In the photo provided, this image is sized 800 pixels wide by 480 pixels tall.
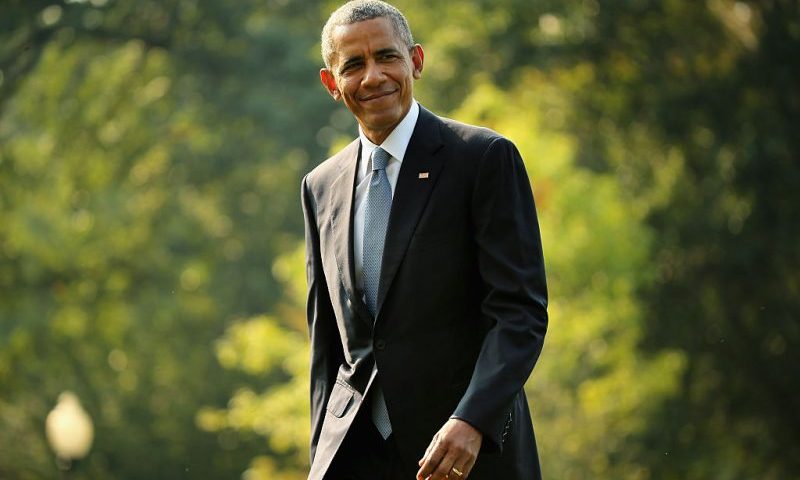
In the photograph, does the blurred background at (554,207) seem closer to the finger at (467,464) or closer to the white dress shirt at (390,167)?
the white dress shirt at (390,167)

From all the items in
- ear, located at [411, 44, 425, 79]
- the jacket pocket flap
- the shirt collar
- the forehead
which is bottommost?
the jacket pocket flap

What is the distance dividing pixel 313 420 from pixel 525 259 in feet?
2.70

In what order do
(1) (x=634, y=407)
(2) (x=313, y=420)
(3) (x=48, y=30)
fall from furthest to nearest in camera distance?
(3) (x=48, y=30), (1) (x=634, y=407), (2) (x=313, y=420)

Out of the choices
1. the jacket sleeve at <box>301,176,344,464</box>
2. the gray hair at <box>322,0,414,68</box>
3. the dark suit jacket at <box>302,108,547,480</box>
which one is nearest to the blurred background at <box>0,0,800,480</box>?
the jacket sleeve at <box>301,176,344,464</box>

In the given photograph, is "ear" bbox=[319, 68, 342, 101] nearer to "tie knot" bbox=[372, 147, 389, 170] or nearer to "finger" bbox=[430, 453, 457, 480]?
"tie knot" bbox=[372, 147, 389, 170]

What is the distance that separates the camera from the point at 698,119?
18266mm

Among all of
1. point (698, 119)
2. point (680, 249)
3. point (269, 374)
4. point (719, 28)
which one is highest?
point (719, 28)

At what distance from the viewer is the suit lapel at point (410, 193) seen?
3514mm

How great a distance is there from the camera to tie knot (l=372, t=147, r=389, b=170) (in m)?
3.71

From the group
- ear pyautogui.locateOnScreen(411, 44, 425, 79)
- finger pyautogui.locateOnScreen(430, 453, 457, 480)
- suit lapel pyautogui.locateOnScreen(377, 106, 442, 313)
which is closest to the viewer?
finger pyautogui.locateOnScreen(430, 453, 457, 480)

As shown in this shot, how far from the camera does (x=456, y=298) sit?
3.51m

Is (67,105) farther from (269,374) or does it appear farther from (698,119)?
(698,119)

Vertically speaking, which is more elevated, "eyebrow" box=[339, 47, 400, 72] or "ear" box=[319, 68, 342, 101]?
"eyebrow" box=[339, 47, 400, 72]

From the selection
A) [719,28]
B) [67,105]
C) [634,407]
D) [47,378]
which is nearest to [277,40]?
[67,105]
